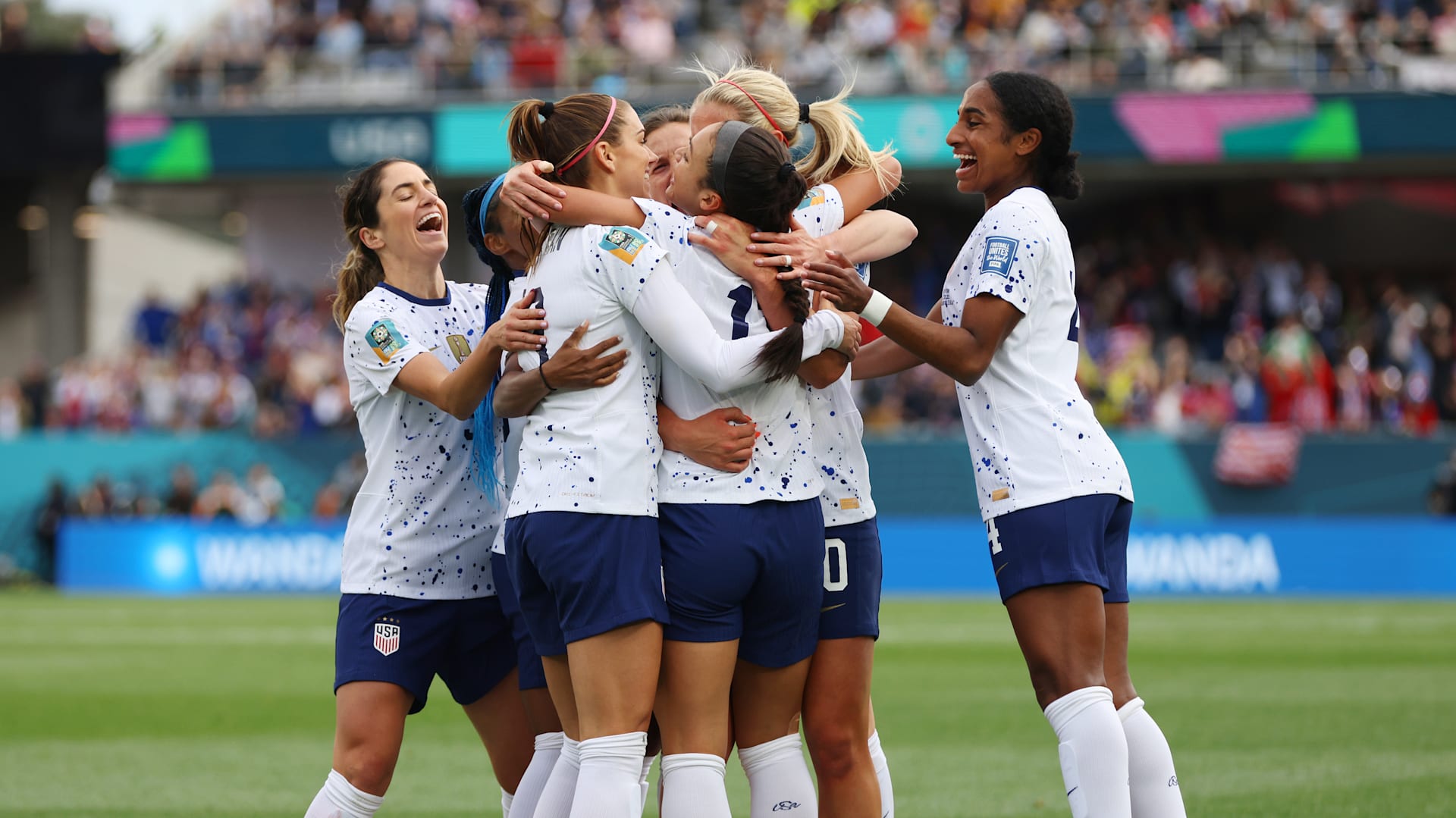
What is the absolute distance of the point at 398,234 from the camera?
5.01 meters

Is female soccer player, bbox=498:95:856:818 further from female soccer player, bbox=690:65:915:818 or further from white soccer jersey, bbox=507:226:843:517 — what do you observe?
female soccer player, bbox=690:65:915:818

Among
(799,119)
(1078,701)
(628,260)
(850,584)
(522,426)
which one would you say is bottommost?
(1078,701)

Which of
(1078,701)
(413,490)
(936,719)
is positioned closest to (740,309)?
(413,490)

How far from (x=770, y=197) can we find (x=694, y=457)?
2.28 feet

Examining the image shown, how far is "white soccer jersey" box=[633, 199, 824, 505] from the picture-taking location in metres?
4.13

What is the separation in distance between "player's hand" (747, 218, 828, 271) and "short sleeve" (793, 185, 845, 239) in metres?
0.24

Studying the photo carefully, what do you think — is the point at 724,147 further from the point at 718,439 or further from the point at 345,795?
the point at 345,795

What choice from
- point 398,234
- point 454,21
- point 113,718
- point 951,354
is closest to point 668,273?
point 951,354

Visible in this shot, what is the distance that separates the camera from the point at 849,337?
4.27 meters

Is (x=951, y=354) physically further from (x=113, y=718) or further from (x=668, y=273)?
(x=113, y=718)

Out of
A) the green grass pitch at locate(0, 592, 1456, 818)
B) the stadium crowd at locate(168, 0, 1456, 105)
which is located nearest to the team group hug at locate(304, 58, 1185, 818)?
the green grass pitch at locate(0, 592, 1456, 818)

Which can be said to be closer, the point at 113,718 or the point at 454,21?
the point at 113,718

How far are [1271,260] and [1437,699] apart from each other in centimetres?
1520

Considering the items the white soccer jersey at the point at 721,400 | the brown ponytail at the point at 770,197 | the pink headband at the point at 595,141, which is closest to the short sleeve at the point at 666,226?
the white soccer jersey at the point at 721,400
